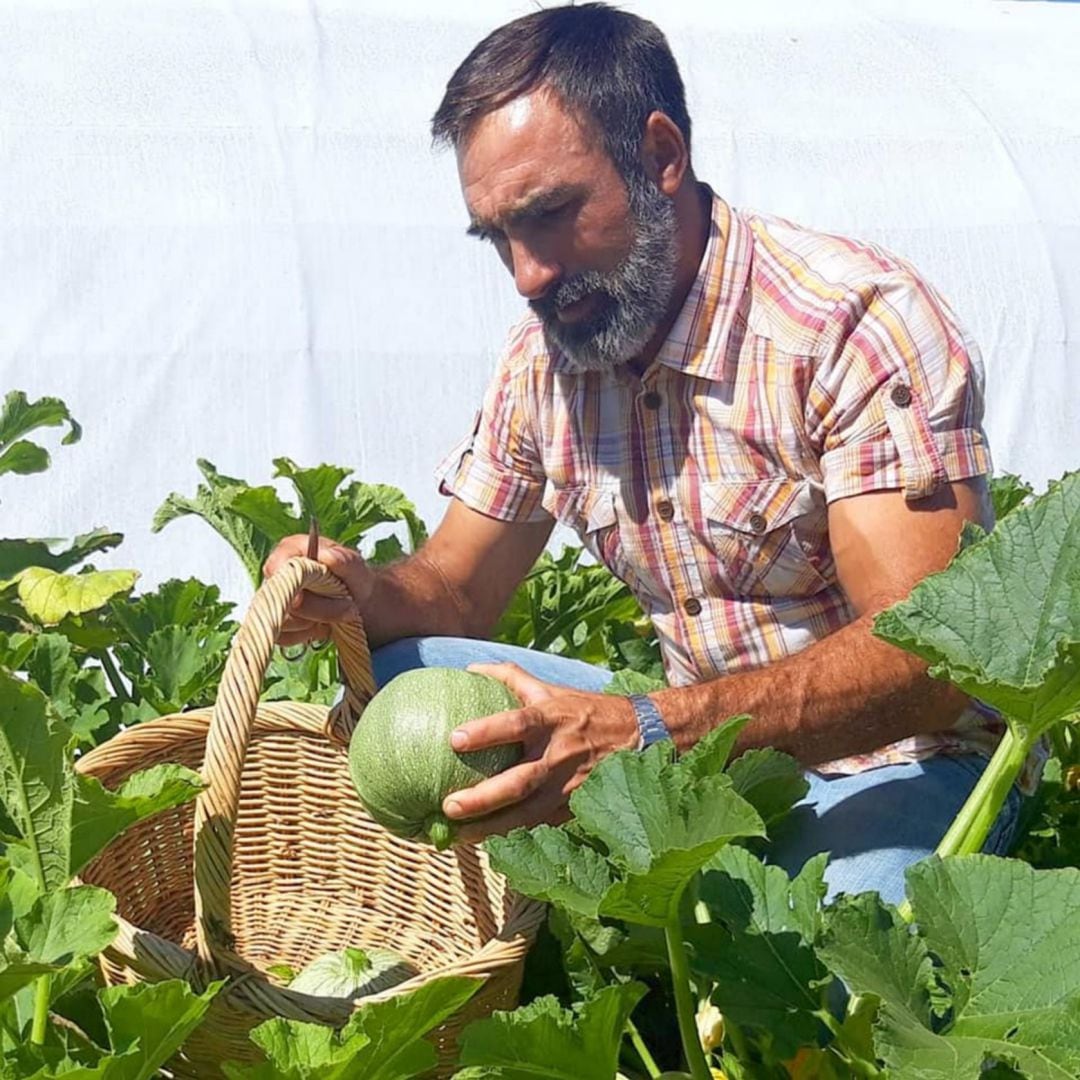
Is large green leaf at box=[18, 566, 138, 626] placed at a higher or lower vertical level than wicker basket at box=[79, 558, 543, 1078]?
higher

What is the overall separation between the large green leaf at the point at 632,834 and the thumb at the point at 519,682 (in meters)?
0.37

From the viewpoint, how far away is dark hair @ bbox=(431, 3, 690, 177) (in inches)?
98.3

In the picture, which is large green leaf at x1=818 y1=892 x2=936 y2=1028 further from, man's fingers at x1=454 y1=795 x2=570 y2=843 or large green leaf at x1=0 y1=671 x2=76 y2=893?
large green leaf at x1=0 y1=671 x2=76 y2=893

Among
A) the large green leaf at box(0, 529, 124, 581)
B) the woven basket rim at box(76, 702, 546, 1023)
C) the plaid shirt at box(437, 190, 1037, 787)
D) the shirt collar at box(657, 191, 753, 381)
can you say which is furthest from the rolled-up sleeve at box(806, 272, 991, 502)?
the large green leaf at box(0, 529, 124, 581)

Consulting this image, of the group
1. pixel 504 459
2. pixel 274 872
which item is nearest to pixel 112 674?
pixel 274 872

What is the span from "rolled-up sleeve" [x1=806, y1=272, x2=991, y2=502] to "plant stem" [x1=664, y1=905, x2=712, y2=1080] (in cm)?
82

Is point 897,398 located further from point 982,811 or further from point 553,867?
point 553,867

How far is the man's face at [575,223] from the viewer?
247 cm

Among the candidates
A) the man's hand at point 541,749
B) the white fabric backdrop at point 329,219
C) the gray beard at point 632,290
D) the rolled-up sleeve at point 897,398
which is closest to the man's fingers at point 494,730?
the man's hand at point 541,749

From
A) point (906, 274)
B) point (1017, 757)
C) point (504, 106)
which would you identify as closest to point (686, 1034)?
point (1017, 757)

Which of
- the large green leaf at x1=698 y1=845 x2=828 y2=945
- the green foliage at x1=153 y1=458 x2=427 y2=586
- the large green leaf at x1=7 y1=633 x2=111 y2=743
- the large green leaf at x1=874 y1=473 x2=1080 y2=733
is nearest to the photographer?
the large green leaf at x1=874 y1=473 x2=1080 y2=733

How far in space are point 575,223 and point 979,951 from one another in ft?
4.17

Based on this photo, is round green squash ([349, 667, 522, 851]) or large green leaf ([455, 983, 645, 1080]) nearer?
large green leaf ([455, 983, 645, 1080])

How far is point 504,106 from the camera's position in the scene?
98.1 inches
